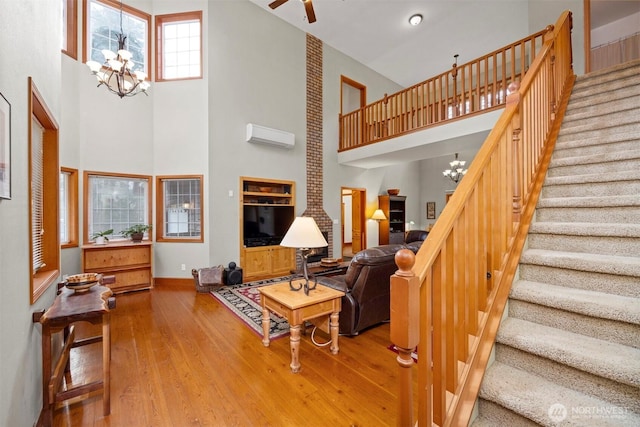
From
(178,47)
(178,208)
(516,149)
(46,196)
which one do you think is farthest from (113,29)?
(516,149)

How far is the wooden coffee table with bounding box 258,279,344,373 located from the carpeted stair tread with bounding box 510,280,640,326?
140 centimetres

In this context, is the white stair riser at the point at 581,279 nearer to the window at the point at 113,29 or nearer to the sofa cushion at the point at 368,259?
the sofa cushion at the point at 368,259

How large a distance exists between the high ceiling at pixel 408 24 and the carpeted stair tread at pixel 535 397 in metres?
6.23

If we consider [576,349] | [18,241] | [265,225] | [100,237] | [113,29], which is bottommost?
[576,349]

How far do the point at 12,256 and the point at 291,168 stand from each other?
16.4ft

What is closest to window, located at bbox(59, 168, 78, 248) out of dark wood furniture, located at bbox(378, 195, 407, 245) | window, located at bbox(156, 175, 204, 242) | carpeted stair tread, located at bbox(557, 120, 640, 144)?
window, located at bbox(156, 175, 204, 242)

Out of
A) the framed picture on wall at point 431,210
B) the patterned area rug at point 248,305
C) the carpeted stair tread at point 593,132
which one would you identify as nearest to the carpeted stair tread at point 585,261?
the carpeted stair tread at point 593,132

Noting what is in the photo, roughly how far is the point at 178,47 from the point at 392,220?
22.2ft

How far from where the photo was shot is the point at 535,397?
109 centimetres

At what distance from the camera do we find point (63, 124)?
408 cm

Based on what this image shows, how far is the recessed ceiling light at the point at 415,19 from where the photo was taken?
5.91 m

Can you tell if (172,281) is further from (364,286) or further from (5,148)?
(5,148)

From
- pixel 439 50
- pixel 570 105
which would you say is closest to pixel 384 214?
pixel 439 50

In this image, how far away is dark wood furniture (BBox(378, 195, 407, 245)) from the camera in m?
7.85
